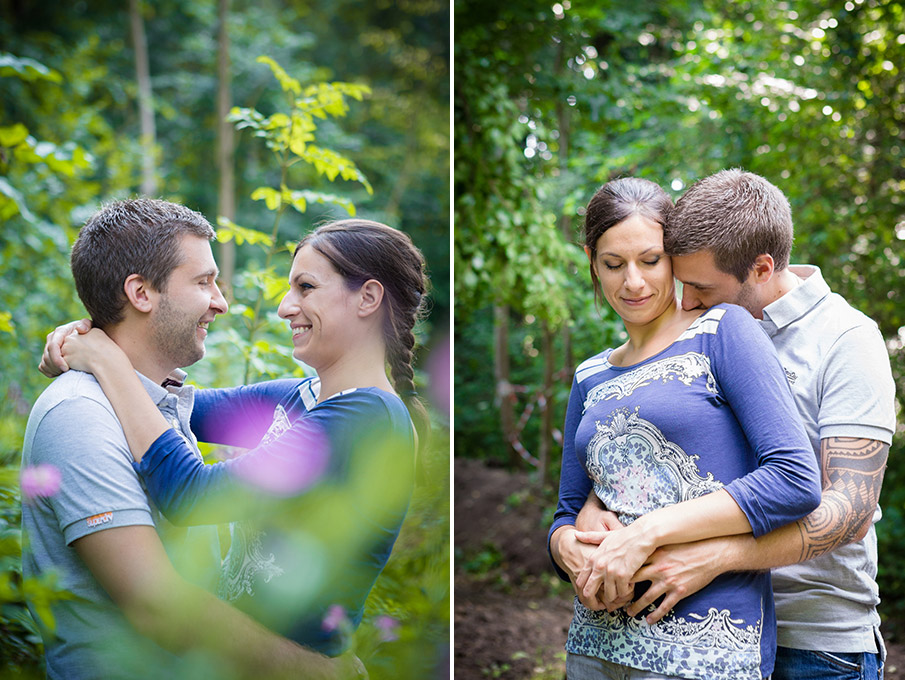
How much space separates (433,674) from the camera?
66.4 inches

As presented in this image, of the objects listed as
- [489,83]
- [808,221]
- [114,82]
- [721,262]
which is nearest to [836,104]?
Answer: [808,221]

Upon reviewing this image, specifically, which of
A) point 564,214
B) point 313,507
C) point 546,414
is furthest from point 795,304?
point 546,414

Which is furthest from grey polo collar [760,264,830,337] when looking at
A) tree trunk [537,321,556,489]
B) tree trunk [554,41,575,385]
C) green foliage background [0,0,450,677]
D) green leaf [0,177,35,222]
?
tree trunk [537,321,556,489]

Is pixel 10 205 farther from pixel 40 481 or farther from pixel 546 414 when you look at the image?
pixel 546 414

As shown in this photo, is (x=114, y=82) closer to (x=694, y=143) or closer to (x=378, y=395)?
(x=694, y=143)

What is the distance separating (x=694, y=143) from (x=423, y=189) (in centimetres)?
660

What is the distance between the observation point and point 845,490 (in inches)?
46.5

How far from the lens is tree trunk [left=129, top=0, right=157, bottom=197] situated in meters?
7.20

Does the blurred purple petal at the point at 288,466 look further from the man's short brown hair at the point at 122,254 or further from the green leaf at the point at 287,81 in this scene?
the green leaf at the point at 287,81

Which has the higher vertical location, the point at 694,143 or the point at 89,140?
the point at 89,140

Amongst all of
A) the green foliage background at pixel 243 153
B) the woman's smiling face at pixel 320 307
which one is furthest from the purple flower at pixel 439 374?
the woman's smiling face at pixel 320 307

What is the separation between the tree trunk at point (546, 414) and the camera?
491 cm

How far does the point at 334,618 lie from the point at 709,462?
27.9 inches

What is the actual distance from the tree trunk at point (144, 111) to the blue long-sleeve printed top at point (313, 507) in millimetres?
6378
